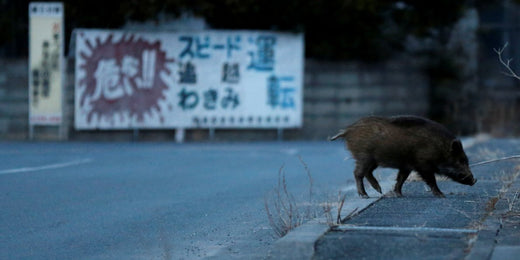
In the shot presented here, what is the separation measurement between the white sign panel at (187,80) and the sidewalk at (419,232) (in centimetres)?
1306

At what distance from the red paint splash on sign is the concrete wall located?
19.7 inches

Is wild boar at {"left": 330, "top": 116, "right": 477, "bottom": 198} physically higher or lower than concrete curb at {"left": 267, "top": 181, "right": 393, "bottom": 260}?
higher

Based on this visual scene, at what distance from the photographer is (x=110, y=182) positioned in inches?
443

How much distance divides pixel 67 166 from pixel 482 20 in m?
14.7

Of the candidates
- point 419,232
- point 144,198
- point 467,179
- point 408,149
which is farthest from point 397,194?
point 144,198

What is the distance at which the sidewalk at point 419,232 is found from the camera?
5.68m

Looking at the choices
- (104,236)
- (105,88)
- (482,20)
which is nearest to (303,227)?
(104,236)

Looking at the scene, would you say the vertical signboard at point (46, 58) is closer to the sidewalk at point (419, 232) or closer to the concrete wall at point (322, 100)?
the concrete wall at point (322, 100)

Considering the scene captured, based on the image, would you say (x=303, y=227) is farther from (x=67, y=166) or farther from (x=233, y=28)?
(x=233, y=28)

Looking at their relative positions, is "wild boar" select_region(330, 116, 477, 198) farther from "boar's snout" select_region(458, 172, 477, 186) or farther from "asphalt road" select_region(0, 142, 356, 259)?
"asphalt road" select_region(0, 142, 356, 259)

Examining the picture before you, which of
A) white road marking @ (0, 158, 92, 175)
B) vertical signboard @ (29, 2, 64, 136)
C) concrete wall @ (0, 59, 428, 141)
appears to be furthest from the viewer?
concrete wall @ (0, 59, 428, 141)

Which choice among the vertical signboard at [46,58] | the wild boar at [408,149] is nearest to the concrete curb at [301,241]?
the wild boar at [408,149]

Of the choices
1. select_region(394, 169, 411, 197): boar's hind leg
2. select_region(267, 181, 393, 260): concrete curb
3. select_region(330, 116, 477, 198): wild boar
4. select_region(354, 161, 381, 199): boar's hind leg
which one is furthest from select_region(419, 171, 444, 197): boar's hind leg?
select_region(267, 181, 393, 260): concrete curb

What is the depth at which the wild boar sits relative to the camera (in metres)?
8.27
